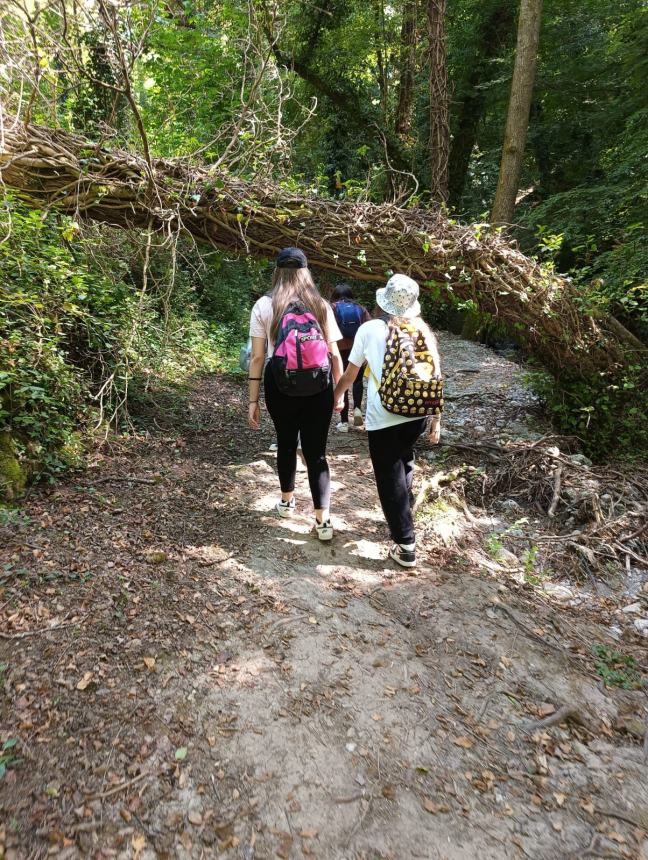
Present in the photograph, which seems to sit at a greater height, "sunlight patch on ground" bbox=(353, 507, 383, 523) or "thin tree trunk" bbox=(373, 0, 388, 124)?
"thin tree trunk" bbox=(373, 0, 388, 124)

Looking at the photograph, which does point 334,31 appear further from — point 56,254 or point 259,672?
point 259,672

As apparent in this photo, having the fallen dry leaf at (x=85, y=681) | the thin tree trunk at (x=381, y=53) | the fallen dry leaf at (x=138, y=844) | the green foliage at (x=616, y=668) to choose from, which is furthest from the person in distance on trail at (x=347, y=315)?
the thin tree trunk at (x=381, y=53)

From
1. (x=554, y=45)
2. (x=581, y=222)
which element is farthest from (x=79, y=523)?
(x=554, y=45)

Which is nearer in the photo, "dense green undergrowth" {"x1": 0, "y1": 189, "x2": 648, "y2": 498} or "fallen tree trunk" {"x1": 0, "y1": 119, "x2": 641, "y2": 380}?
"dense green undergrowth" {"x1": 0, "y1": 189, "x2": 648, "y2": 498}

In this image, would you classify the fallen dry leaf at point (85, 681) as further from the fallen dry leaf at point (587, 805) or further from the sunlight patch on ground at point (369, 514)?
the sunlight patch on ground at point (369, 514)

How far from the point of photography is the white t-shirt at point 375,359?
3.20 metres

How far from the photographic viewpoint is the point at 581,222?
7309 mm

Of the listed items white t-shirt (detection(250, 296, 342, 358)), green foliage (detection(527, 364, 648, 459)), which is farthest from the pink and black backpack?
green foliage (detection(527, 364, 648, 459))

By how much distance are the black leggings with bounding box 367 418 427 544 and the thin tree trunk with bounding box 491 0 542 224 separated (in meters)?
5.71

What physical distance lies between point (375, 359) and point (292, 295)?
0.70 metres

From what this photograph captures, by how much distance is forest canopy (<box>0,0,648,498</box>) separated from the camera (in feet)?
12.3

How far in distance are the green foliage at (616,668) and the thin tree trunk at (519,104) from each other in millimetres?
6465

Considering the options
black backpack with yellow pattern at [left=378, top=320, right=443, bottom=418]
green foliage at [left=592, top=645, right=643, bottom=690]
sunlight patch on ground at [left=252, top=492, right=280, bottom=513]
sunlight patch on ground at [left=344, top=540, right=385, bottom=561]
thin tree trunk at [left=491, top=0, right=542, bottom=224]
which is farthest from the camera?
thin tree trunk at [left=491, top=0, right=542, bottom=224]

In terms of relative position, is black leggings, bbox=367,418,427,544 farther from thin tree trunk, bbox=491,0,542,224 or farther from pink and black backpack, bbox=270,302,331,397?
thin tree trunk, bbox=491,0,542,224
